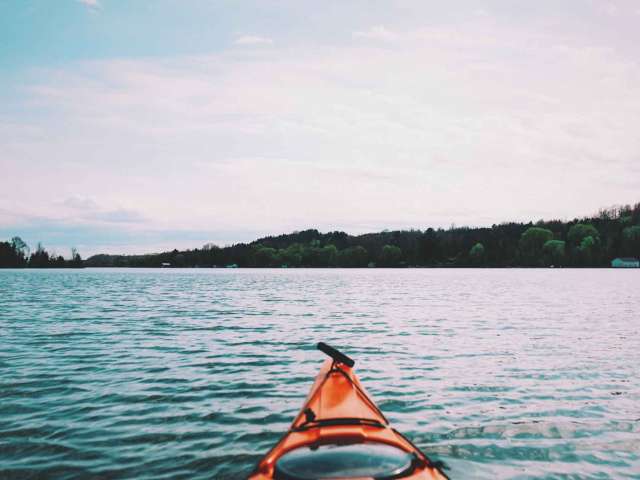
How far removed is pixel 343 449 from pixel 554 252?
203 m

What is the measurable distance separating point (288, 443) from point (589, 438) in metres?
6.43

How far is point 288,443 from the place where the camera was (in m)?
6.46

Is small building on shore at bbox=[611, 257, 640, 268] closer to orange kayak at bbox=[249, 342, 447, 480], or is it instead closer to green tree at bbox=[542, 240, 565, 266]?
green tree at bbox=[542, 240, 565, 266]

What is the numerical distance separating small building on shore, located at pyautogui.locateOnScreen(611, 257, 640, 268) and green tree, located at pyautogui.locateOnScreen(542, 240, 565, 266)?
16.7m

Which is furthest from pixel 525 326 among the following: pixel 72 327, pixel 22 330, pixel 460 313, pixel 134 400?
pixel 22 330

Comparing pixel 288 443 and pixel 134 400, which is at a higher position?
pixel 288 443

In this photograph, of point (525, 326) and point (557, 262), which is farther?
point (557, 262)

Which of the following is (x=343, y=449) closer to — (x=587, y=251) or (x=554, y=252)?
(x=554, y=252)

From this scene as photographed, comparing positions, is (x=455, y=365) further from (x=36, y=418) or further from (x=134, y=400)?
(x=36, y=418)

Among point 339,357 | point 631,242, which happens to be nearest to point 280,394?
point 339,357

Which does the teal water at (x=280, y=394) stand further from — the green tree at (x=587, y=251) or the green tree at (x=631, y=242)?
the green tree at (x=631, y=242)

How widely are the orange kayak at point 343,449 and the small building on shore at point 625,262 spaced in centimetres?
20432

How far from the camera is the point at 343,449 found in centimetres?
623

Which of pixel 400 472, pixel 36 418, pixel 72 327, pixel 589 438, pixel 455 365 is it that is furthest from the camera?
pixel 72 327
